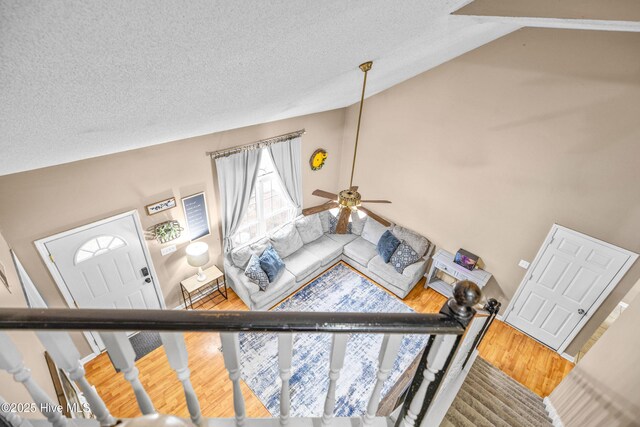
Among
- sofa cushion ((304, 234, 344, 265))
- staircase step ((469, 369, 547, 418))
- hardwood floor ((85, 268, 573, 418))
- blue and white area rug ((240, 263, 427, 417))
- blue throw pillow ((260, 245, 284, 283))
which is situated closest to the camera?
staircase step ((469, 369, 547, 418))

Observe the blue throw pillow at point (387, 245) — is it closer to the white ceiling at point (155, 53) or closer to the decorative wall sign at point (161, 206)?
the decorative wall sign at point (161, 206)

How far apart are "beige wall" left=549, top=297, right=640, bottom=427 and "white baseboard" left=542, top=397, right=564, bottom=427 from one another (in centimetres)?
4

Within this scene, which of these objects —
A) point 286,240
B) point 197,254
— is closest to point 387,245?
point 286,240

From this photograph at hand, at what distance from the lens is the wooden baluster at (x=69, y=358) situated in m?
0.85

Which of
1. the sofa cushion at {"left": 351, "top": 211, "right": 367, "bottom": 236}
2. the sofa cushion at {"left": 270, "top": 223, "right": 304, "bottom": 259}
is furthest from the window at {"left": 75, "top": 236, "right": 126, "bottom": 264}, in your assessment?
the sofa cushion at {"left": 351, "top": 211, "right": 367, "bottom": 236}

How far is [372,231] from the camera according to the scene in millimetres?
5691

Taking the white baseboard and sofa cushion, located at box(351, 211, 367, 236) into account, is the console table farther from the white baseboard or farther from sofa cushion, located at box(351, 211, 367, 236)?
the white baseboard

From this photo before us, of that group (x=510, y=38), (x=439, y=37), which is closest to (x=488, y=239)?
(x=510, y=38)

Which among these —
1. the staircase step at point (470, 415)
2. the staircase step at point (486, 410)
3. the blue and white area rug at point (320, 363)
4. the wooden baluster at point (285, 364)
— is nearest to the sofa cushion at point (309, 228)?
the blue and white area rug at point (320, 363)

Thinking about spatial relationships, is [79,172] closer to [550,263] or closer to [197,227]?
[197,227]

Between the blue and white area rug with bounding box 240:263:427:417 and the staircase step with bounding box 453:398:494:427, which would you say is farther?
the blue and white area rug with bounding box 240:263:427:417

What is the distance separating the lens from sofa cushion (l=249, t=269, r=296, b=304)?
440 centimetres

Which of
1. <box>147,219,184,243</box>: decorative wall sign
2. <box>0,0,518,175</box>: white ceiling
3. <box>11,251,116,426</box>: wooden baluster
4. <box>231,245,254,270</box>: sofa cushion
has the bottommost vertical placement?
<box>231,245,254,270</box>: sofa cushion

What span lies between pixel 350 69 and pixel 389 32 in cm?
61
